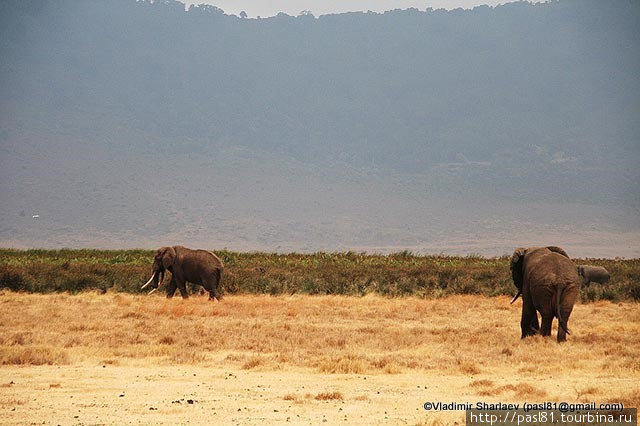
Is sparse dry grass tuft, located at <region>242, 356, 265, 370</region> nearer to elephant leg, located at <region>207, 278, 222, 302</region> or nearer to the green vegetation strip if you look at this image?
elephant leg, located at <region>207, 278, 222, 302</region>

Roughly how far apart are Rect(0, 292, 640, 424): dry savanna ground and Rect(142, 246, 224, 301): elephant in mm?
3296

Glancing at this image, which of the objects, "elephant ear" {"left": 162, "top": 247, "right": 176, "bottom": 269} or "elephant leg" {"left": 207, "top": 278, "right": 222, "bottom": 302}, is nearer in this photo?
"elephant leg" {"left": 207, "top": 278, "right": 222, "bottom": 302}

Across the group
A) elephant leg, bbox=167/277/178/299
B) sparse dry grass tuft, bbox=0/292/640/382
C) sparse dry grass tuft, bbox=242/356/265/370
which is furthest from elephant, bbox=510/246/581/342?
elephant leg, bbox=167/277/178/299

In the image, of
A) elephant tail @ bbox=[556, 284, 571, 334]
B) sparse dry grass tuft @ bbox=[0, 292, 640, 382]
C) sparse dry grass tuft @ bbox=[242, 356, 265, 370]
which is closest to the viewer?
sparse dry grass tuft @ bbox=[242, 356, 265, 370]

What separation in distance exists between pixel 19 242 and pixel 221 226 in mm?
35187

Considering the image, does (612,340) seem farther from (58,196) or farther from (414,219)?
(58,196)

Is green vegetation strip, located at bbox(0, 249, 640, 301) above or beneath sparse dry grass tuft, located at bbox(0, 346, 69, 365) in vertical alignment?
beneath

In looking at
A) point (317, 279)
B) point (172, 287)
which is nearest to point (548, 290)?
point (172, 287)

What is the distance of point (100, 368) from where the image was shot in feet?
55.1

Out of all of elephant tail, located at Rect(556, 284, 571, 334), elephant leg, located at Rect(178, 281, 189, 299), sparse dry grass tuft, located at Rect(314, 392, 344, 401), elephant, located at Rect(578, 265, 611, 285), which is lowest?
elephant, located at Rect(578, 265, 611, 285)

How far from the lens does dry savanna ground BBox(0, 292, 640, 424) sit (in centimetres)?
1313

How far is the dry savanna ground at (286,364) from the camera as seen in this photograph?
13.1m

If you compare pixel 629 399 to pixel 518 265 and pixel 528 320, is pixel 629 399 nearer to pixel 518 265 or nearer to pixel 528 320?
pixel 528 320

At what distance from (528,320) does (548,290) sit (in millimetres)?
1293
